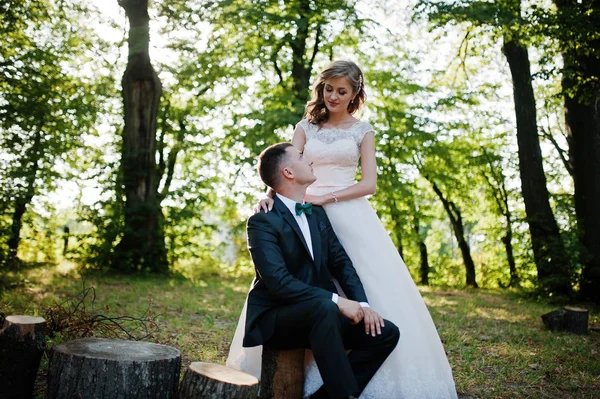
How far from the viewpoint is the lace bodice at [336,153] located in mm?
3961

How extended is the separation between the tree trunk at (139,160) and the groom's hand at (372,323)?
31.8 ft

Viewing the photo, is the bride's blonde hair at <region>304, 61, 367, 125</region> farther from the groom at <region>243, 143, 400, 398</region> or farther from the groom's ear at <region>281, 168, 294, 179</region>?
the groom's ear at <region>281, 168, 294, 179</region>

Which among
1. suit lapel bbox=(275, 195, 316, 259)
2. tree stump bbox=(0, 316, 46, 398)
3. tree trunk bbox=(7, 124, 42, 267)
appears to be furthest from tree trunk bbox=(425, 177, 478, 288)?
tree stump bbox=(0, 316, 46, 398)

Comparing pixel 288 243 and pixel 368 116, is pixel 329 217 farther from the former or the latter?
pixel 368 116

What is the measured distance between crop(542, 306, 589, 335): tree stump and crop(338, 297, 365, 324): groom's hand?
4.84 m

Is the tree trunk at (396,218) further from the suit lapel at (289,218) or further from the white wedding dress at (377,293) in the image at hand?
the suit lapel at (289,218)

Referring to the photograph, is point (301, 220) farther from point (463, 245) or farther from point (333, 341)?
point (463, 245)

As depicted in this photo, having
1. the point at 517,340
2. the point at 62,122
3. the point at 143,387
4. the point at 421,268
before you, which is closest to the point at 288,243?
the point at 143,387

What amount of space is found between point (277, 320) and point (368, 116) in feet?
46.5

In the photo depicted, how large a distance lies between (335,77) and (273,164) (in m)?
0.89

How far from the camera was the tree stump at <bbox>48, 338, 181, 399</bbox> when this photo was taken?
2.82 m

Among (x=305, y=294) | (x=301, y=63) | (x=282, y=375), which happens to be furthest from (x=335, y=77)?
(x=301, y=63)

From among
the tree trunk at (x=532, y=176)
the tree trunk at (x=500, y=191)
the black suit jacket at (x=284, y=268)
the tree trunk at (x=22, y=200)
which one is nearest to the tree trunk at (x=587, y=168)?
the tree trunk at (x=532, y=176)

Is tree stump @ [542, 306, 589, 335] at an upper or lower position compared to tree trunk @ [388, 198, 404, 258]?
lower
